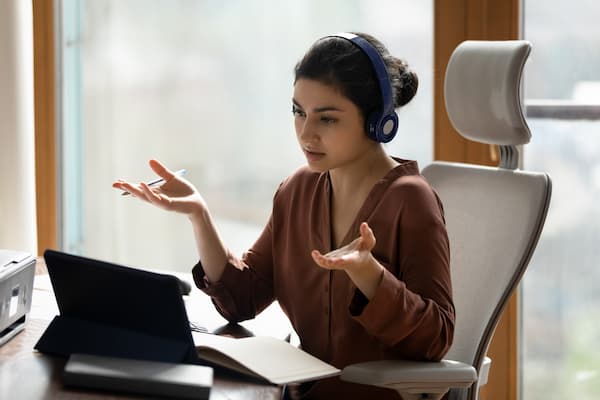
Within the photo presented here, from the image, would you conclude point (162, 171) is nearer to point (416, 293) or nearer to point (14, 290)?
point (14, 290)

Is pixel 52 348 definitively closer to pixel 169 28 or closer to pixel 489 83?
pixel 489 83

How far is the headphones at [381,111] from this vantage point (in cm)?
177

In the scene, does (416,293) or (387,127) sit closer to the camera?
(416,293)

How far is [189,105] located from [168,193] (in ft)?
4.46

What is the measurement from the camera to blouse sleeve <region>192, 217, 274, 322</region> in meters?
1.90

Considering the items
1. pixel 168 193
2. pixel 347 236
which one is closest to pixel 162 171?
pixel 168 193

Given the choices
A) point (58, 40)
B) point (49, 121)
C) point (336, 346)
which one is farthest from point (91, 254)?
point (336, 346)

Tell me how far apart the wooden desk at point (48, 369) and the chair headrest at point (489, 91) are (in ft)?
1.85

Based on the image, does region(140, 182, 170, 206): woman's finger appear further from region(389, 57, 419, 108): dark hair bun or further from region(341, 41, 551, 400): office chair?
region(341, 41, 551, 400): office chair

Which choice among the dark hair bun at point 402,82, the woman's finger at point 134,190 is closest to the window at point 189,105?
the dark hair bun at point 402,82

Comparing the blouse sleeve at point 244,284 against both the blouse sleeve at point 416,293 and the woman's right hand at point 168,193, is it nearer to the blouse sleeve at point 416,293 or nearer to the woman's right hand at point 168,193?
the woman's right hand at point 168,193

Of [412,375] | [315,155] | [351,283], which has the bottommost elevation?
[412,375]

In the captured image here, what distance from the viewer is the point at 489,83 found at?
1.92m

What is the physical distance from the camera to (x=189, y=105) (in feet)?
10.5
